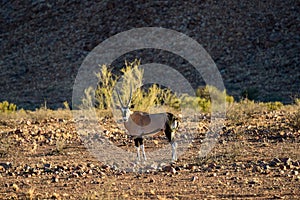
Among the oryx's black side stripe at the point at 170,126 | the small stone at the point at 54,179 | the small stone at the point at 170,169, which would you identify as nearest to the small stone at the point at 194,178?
the small stone at the point at 170,169

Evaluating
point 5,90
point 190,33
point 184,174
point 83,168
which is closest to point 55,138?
point 83,168

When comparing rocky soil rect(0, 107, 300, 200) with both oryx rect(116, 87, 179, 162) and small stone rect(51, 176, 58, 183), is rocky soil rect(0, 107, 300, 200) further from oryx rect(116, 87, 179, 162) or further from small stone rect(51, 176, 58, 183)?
oryx rect(116, 87, 179, 162)

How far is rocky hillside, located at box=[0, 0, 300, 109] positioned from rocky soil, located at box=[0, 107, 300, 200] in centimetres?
1728

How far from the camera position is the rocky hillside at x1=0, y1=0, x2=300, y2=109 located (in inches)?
1314

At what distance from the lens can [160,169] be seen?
9.33 m

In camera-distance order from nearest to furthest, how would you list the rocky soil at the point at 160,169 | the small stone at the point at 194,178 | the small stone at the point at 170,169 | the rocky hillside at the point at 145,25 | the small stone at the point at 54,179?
the rocky soil at the point at 160,169, the small stone at the point at 194,178, the small stone at the point at 54,179, the small stone at the point at 170,169, the rocky hillside at the point at 145,25

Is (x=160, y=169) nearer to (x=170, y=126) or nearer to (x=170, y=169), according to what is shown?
(x=170, y=169)

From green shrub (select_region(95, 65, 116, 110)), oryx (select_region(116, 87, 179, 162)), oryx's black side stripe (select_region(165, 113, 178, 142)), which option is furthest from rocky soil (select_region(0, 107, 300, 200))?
green shrub (select_region(95, 65, 116, 110))

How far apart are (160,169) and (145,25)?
32717mm

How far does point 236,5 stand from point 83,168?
1291 inches

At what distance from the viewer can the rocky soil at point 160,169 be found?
25.5 feet

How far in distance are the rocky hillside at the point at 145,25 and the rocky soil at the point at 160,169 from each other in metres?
17.3

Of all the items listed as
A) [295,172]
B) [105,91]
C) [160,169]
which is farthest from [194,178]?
[105,91]

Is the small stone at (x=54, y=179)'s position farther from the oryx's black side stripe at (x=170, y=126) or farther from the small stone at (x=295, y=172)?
the small stone at (x=295, y=172)
